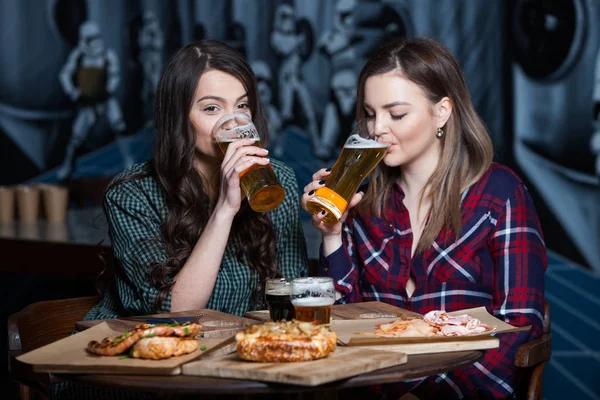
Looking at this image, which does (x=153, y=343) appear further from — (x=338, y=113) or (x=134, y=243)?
(x=338, y=113)

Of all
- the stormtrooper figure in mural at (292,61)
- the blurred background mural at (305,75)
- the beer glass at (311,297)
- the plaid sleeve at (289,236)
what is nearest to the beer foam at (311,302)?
the beer glass at (311,297)

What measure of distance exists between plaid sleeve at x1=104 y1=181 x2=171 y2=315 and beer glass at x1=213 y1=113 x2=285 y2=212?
308 millimetres

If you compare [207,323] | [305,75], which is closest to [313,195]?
[207,323]

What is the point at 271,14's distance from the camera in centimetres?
440

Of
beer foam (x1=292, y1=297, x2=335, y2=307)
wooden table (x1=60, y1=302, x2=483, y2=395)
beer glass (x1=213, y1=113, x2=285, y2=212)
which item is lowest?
wooden table (x1=60, y1=302, x2=483, y2=395)

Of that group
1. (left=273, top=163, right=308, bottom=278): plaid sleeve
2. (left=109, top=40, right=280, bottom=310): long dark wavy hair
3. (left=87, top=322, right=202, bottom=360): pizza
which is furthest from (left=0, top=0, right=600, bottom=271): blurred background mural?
(left=87, top=322, right=202, bottom=360): pizza

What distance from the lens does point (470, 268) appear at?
207cm

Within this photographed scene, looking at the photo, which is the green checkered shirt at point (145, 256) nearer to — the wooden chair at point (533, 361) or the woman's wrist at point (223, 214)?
the woman's wrist at point (223, 214)

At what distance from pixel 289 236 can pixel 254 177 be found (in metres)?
0.46

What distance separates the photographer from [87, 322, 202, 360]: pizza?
145 centimetres

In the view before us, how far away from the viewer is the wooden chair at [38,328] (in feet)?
5.50

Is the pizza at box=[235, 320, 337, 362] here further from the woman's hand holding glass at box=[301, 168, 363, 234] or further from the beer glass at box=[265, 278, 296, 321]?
the woman's hand holding glass at box=[301, 168, 363, 234]

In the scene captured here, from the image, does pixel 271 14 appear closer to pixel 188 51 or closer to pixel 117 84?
pixel 117 84

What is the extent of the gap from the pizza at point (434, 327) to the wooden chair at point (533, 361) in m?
0.14
